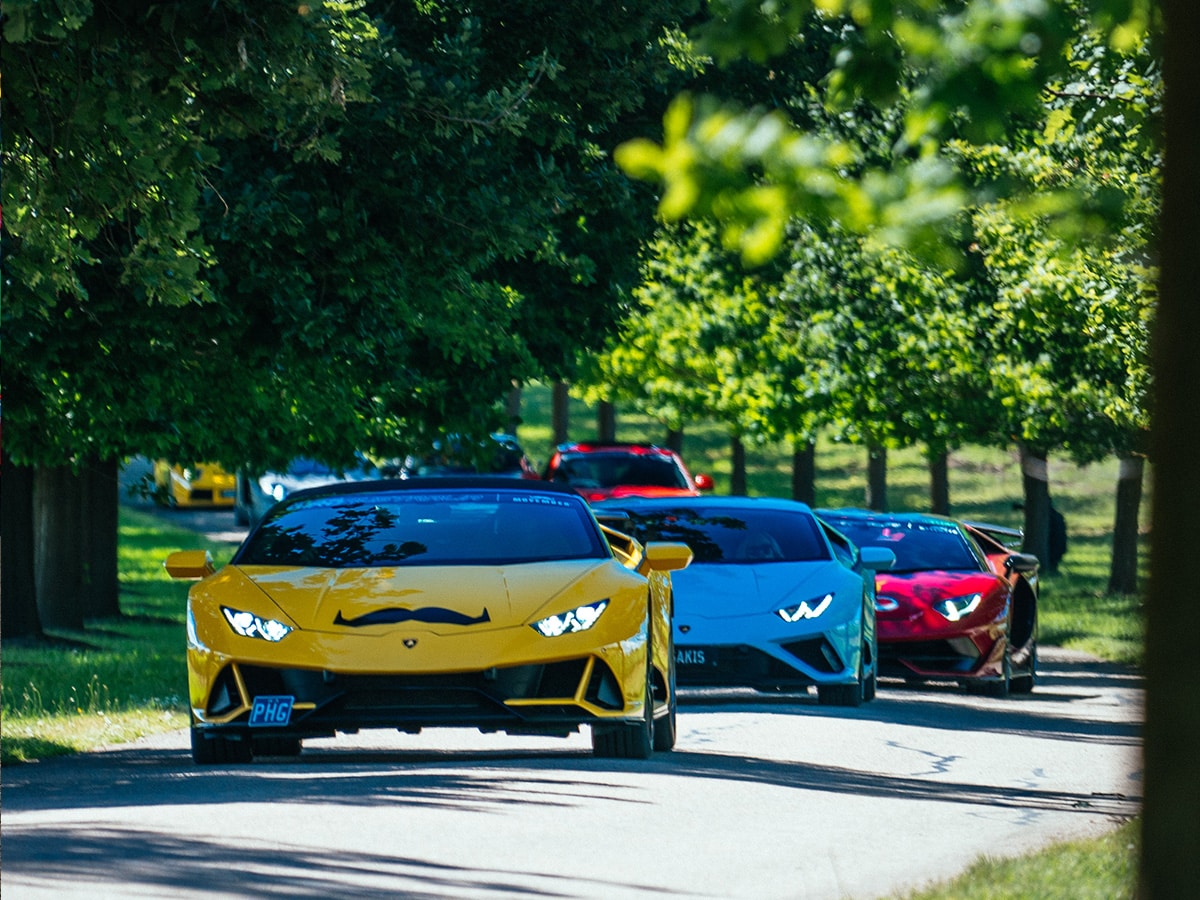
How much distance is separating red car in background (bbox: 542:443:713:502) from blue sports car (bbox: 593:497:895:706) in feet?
45.1

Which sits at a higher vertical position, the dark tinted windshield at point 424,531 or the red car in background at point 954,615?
the dark tinted windshield at point 424,531

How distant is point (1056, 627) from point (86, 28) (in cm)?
2002

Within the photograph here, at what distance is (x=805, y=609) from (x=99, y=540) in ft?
→ 43.4

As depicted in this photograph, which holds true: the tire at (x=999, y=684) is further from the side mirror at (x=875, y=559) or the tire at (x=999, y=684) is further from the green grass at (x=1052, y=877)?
the green grass at (x=1052, y=877)

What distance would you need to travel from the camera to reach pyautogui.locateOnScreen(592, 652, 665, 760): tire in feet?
35.4

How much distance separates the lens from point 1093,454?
30.5 m

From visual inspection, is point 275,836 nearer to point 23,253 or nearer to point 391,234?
point 23,253

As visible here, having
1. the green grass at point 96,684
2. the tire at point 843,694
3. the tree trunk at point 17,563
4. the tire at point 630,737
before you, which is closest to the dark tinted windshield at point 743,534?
the tire at point 843,694

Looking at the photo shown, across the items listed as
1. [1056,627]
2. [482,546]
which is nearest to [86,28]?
[482,546]

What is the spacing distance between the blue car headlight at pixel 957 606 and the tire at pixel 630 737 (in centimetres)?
667

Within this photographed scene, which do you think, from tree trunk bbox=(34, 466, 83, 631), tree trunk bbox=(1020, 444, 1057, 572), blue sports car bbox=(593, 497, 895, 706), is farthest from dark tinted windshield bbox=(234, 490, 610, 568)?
tree trunk bbox=(1020, 444, 1057, 572)

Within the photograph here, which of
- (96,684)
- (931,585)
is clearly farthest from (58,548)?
(931,585)

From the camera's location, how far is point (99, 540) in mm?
25422

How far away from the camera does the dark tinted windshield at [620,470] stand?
97.7 ft
